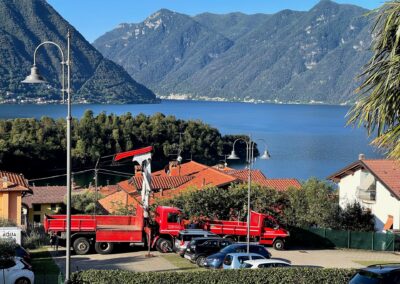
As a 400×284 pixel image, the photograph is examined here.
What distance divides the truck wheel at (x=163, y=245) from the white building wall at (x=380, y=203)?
41.6ft

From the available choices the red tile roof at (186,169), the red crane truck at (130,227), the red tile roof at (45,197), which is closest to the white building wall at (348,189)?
the red crane truck at (130,227)

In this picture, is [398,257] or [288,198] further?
[288,198]

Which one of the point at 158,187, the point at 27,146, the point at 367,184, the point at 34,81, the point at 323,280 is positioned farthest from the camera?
the point at 27,146

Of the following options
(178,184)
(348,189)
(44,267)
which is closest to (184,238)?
(44,267)

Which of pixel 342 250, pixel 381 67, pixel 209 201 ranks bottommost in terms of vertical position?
pixel 342 250

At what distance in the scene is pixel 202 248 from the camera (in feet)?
77.2

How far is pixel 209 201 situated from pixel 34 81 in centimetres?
1918

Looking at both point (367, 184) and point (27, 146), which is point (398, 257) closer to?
point (367, 184)

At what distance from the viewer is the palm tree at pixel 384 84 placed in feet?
27.4

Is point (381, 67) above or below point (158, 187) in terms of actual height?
above

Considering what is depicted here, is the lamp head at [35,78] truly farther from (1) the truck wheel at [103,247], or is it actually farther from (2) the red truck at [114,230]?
(1) the truck wheel at [103,247]

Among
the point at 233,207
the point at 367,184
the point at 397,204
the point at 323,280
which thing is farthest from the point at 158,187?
the point at 323,280

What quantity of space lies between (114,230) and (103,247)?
2.65ft

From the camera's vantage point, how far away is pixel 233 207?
33000mm
